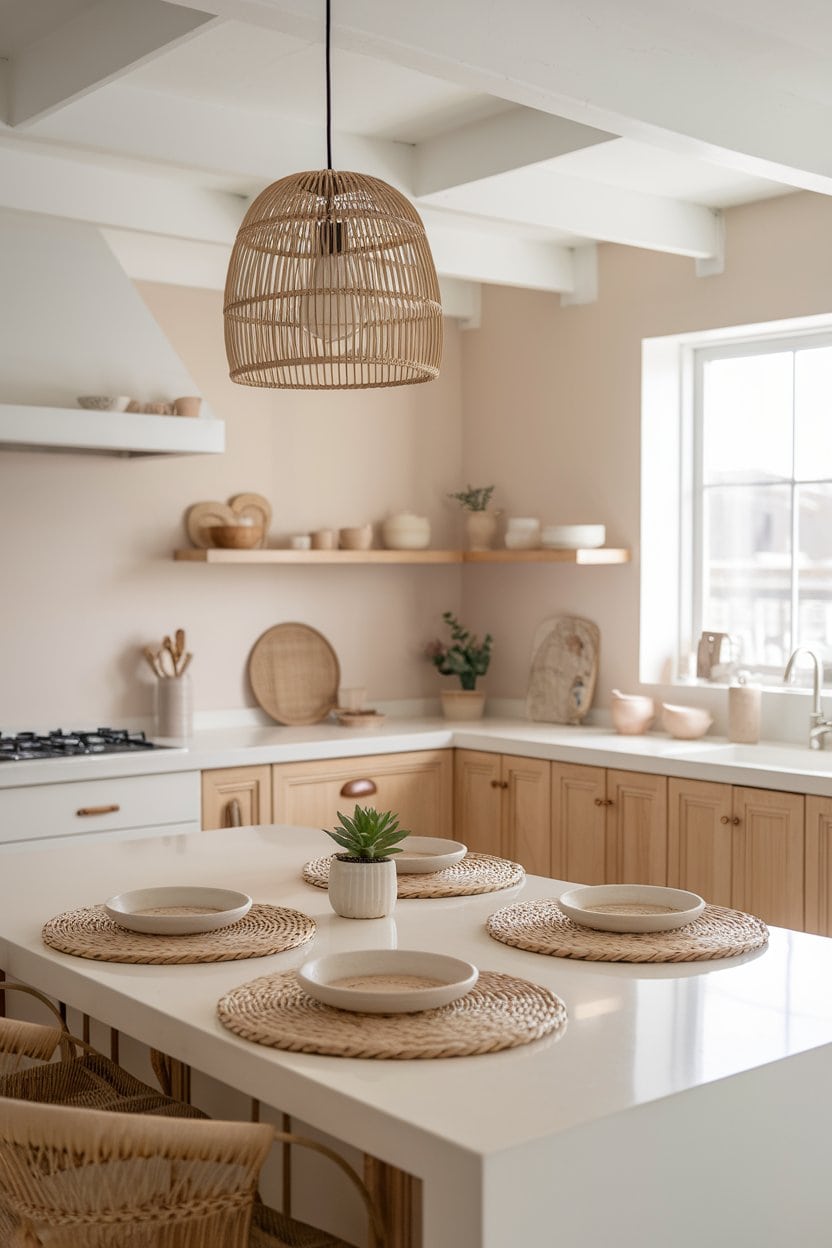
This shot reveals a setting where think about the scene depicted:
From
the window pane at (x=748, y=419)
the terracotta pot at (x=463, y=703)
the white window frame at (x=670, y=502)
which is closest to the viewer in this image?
the window pane at (x=748, y=419)

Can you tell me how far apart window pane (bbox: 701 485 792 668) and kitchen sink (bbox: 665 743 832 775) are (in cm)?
40

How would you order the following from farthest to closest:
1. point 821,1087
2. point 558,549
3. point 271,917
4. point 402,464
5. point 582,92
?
1. point 402,464
2. point 558,549
3. point 582,92
4. point 271,917
5. point 821,1087

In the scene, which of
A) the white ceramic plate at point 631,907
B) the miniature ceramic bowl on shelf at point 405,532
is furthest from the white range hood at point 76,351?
the white ceramic plate at point 631,907

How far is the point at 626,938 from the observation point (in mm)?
2195

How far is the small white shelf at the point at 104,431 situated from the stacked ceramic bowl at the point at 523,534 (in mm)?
1331

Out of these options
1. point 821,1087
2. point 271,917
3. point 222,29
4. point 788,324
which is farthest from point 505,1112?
point 788,324

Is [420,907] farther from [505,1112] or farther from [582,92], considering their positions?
[582,92]

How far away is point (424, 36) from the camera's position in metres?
2.64

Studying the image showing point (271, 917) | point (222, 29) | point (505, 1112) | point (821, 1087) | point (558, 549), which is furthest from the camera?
point (558, 549)

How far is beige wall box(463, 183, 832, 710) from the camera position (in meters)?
4.42

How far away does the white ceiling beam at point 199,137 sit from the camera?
344 centimetres

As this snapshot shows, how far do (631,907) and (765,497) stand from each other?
2.64 meters

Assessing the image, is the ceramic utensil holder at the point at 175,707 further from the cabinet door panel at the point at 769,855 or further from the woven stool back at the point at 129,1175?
the woven stool back at the point at 129,1175

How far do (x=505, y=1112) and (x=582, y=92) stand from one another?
2.19 m
